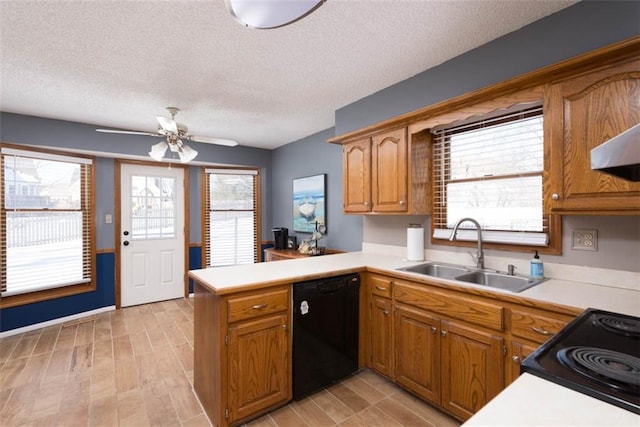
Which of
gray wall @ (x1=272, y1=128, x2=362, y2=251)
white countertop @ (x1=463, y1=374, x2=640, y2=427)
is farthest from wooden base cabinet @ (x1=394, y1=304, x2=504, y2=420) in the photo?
gray wall @ (x1=272, y1=128, x2=362, y2=251)

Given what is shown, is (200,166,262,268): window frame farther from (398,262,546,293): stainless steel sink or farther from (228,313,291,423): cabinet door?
(398,262,546,293): stainless steel sink

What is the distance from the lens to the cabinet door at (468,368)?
5.41ft

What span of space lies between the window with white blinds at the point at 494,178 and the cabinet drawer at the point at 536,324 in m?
0.65

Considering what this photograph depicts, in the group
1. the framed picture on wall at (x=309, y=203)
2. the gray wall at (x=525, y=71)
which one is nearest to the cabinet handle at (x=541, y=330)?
the gray wall at (x=525, y=71)

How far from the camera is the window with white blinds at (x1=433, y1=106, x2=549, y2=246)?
6.62ft

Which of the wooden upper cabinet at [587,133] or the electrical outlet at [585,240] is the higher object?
the wooden upper cabinet at [587,133]

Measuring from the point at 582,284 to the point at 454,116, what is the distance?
132 centimetres

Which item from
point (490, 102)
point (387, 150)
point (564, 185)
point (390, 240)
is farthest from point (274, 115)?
point (564, 185)

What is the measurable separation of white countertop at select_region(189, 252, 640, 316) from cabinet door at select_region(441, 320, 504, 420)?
0.95 feet

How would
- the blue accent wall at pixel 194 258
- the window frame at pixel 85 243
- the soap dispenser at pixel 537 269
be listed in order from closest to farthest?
the soap dispenser at pixel 537 269
the window frame at pixel 85 243
the blue accent wall at pixel 194 258

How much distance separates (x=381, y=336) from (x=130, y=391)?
6.44 feet

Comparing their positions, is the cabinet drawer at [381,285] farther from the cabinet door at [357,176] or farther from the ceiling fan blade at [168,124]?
the ceiling fan blade at [168,124]

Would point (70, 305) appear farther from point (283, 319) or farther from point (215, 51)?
point (215, 51)

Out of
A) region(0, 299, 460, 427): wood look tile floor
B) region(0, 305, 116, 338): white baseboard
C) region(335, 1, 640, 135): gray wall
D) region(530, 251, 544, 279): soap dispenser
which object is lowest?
region(0, 299, 460, 427): wood look tile floor
